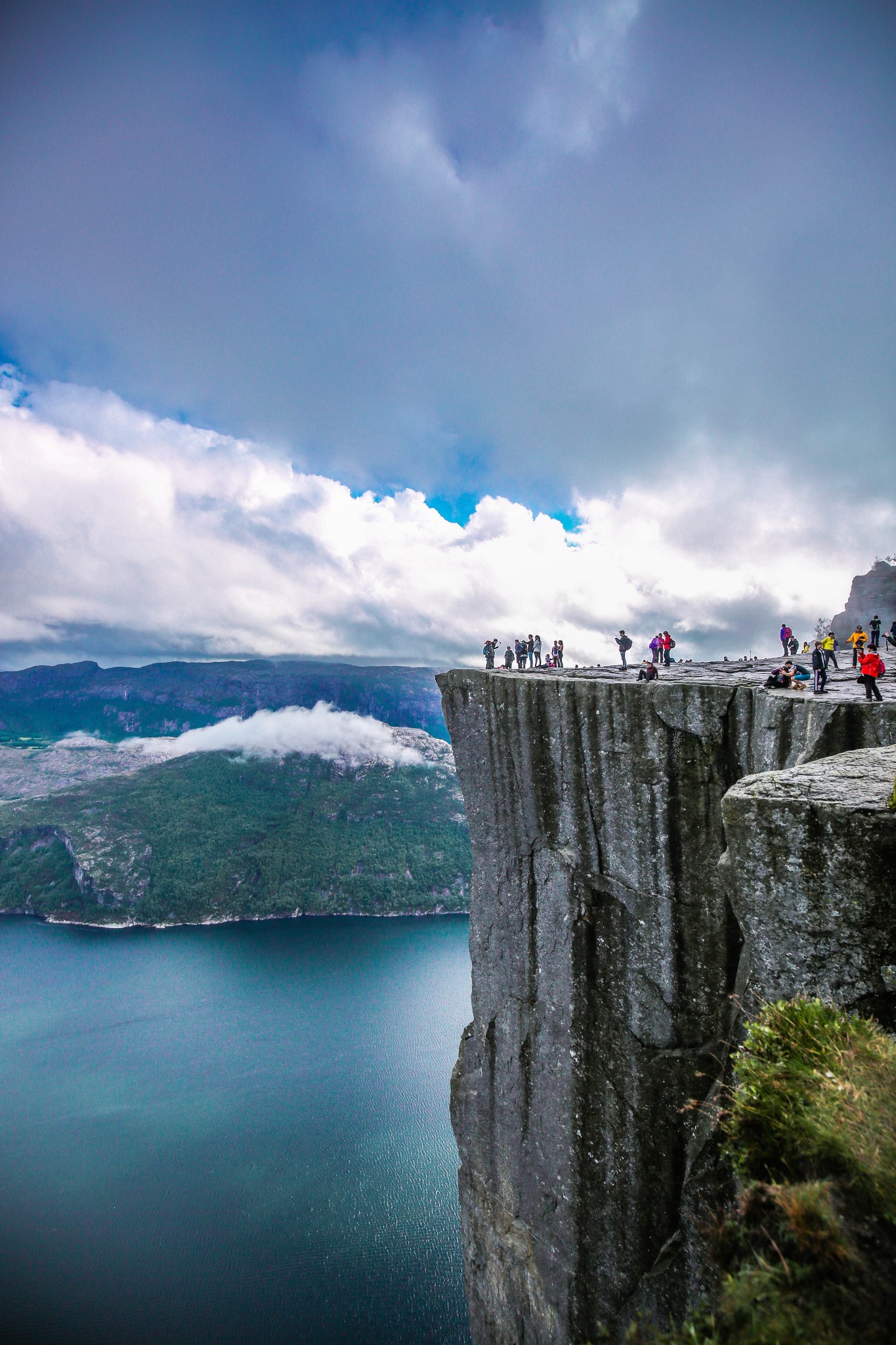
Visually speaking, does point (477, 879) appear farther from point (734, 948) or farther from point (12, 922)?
point (12, 922)

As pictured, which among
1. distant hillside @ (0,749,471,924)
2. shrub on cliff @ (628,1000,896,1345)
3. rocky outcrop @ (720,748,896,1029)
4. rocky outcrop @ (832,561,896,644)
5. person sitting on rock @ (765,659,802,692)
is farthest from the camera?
distant hillside @ (0,749,471,924)

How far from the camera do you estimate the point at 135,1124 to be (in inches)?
2018

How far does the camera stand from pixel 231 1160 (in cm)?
4525

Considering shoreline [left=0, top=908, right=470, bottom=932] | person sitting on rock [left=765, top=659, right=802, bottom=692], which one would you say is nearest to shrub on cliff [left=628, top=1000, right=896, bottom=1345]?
person sitting on rock [left=765, top=659, right=802, bottom=692]

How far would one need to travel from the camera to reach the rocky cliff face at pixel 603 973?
10.8 m

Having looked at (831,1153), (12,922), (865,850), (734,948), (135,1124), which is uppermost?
(865,850)

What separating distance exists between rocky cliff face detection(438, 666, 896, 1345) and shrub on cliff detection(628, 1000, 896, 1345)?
534cm

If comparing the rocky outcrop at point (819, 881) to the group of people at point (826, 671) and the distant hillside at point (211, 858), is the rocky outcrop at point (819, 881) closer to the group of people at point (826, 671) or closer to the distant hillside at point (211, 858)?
the group of people at point (826, 671)

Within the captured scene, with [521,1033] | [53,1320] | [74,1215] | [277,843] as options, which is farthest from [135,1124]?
[277,843]

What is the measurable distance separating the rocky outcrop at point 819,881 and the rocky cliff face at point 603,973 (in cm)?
317

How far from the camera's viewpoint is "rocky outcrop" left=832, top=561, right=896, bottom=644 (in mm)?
53750

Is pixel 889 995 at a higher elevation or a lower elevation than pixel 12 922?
higher

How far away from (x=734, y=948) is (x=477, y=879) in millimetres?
6161

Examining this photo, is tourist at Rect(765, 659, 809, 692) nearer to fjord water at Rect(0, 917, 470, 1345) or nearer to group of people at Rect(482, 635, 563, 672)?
group of people at Rect(482, 635, 563, 672)
